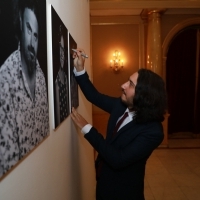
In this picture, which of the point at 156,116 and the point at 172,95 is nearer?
the point at 156,116

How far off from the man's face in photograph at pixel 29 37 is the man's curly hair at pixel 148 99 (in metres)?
1.00

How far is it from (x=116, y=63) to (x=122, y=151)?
5.39m

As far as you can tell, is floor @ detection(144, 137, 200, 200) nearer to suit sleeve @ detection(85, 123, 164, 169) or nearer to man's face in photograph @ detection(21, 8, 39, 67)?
suit sleeve @ detection(85, 123, 164, 169)

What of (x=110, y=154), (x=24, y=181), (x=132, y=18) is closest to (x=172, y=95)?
(x=132, y=18)

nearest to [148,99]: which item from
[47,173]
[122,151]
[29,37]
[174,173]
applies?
[122,151]

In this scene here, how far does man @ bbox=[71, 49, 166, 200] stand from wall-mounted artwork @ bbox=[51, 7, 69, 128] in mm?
376

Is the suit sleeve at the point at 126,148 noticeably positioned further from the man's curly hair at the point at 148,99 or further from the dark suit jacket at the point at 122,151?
the man's curly hair at the point at 148,99

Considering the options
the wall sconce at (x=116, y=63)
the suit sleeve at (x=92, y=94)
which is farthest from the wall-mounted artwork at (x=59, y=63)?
the wall sconce at (x=116, y=63)

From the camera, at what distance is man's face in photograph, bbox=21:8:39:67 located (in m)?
0.69

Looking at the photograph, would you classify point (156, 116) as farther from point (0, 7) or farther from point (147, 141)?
point (0, 7)

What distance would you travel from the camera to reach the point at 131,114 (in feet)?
6.02

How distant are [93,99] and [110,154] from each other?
0.64 meters

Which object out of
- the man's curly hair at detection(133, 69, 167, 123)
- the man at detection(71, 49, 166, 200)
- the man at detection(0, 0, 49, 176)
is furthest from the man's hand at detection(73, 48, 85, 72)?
the man at detection(0, 0, 49, 176)

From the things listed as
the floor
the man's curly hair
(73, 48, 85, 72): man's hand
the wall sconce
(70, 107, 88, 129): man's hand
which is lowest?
the floor
